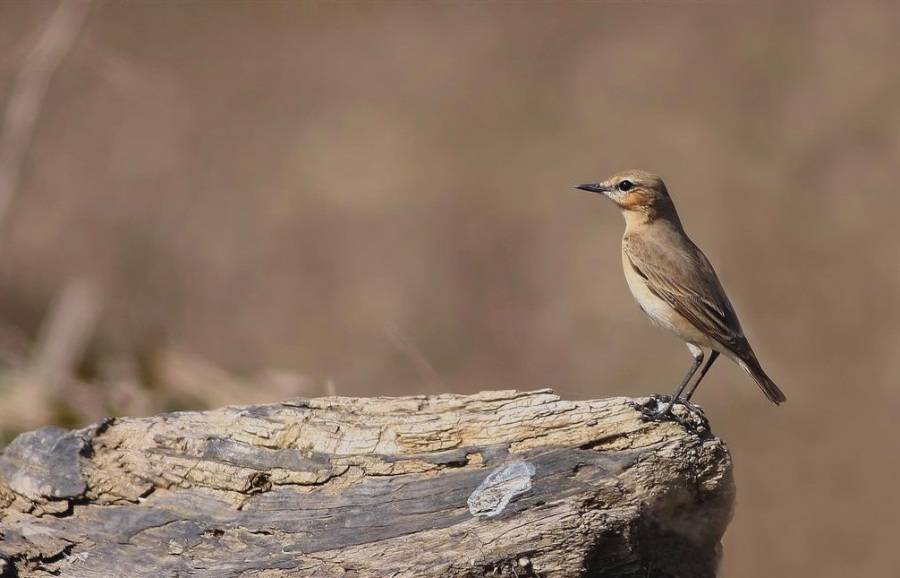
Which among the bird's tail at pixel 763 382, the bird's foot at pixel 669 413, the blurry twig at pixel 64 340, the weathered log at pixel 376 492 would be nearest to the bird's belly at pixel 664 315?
the bird's tail at pixel 763 382

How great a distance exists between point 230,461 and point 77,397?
5.05 m

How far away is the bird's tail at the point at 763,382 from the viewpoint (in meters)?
7.21

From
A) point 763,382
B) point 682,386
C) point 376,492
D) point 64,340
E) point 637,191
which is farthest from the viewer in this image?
point 64,340

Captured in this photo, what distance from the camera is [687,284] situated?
24.9 feet

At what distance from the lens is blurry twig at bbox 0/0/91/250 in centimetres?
916

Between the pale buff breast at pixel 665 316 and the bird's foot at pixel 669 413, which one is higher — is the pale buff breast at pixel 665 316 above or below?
above

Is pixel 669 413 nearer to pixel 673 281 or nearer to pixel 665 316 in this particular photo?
pixel 665 316

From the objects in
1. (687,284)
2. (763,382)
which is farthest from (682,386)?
(687,284)

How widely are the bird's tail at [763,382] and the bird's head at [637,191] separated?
1.53 meters

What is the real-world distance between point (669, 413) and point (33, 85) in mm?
6235

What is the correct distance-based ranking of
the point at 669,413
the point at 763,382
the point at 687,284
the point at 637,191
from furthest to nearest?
1. the point at 637,191
2. the point at 687,284
3. the point at 763,382
4. the point at 669,413

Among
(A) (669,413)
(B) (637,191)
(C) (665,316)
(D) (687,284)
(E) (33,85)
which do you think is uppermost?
(E) (33,85)

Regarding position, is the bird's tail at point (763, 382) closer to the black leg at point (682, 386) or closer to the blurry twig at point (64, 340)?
the black leg at point (682, 386)

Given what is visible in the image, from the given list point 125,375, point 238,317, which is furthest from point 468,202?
point 125,375
